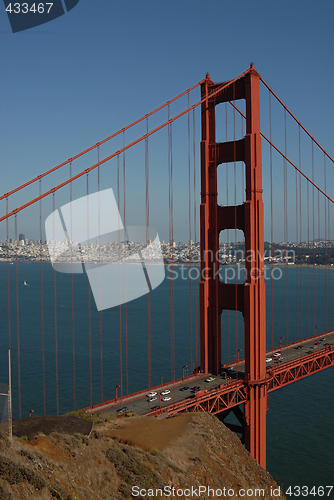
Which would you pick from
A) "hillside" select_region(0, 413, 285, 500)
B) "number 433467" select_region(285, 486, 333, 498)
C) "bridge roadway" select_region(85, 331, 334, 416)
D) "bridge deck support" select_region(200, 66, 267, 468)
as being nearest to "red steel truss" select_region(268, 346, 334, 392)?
"bridge roadway" select_region(85, 331, 334, 416)

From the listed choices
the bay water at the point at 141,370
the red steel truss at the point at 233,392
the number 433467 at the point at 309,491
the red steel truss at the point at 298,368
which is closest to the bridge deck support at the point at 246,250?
the red steel truss at the point at 233,392

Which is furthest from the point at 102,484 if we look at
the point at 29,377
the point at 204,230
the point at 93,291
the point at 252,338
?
the point at 93,291

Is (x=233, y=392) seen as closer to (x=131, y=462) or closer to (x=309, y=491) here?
(x=309, y=491)

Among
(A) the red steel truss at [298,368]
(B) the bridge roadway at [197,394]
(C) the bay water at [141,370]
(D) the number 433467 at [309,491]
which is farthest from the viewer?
(C) the bay water at [141,370]

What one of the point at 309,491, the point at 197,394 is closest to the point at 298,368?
the point at 309,491

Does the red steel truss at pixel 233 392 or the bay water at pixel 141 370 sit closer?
the red steel truss at pixel 233 392

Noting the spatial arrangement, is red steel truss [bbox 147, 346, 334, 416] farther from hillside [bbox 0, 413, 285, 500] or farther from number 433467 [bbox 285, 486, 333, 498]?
number 433467 [bbox 285, 486, 333, 498]

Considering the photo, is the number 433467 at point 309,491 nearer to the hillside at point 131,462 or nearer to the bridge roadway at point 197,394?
the bridge roadway at point 197,394
